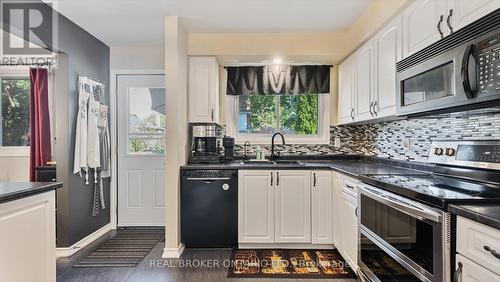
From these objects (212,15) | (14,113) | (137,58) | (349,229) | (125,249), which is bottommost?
(125,249)

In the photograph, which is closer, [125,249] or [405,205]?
[405,205]

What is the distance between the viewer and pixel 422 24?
6.30 feet

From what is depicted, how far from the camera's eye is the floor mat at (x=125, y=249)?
2.77m

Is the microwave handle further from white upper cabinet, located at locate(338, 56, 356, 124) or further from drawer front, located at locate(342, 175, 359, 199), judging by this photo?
white upper cabinet, located at locate(338, 56, 356, 124)

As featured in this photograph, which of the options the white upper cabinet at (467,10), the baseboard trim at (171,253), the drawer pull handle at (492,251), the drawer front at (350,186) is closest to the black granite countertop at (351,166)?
the drawer front at (350,186)

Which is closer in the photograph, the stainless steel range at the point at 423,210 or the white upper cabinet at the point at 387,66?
the stainless steel range at the point at 423,210

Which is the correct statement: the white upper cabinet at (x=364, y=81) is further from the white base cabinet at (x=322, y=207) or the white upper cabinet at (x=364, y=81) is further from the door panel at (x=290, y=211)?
the door panel at (x=290, y=211)

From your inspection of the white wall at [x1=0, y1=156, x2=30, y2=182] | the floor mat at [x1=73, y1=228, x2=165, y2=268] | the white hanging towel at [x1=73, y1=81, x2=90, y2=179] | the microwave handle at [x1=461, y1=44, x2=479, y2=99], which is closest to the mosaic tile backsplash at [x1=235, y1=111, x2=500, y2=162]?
the microwave handle at [x1=461, y1=44, x2=479, y2=99]

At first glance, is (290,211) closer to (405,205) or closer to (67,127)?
(405,205)

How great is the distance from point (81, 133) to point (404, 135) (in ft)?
10.7

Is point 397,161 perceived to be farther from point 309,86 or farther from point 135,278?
point 135,278

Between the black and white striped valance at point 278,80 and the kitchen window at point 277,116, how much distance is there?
0.19 m

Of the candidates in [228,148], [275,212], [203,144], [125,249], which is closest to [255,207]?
[275,212]

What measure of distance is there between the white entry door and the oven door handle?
9.50 feet
